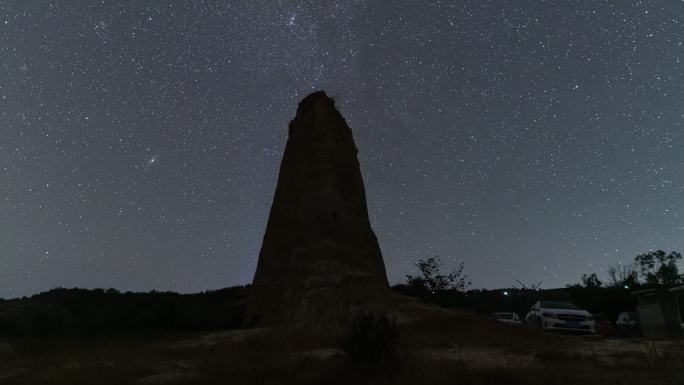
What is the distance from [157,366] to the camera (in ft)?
39.7

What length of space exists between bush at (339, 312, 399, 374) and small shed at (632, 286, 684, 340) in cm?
1398

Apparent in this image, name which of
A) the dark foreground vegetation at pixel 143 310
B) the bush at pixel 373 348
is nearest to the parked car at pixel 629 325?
the dark foreground vegetation at pixel 143 310

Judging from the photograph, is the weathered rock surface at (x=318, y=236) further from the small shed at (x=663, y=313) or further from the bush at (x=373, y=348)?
the small shed at (x=663, y=313)

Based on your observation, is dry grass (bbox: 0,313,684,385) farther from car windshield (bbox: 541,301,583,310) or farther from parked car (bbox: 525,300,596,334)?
car windshield (bbox: 541,301,583,310)

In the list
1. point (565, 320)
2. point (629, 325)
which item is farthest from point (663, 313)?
point (629, 325)

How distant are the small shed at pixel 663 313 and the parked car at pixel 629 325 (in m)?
5.74

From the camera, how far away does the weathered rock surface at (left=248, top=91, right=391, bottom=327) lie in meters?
22.2

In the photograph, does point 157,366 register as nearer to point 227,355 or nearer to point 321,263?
point 227,355

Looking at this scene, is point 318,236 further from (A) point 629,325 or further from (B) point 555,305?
(A) point 629,325

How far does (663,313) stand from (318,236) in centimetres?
1617

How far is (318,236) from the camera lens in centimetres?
2462

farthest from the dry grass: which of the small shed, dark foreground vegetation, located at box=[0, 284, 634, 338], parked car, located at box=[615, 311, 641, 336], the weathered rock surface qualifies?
parked car, located at box=[615, 311, 641, 336]

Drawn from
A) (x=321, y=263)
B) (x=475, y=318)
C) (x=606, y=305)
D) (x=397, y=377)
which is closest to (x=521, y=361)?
(x=397, y=377)

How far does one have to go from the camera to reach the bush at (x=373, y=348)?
952 cm
